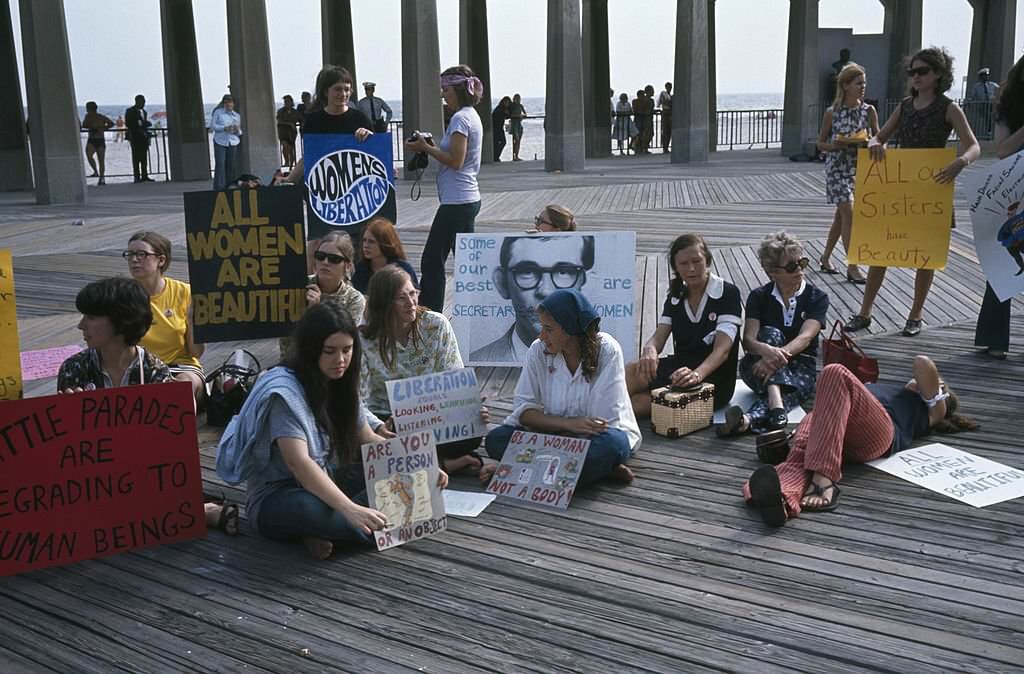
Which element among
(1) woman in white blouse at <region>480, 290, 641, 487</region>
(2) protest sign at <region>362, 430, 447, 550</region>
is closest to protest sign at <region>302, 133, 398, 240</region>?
(1) woman in white blouse at <region>480, 290, 641, 487</region>

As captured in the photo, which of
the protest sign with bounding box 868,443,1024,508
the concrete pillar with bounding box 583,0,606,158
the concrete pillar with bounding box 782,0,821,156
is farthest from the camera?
the concrete pillar with bounding box 583,0,606,158

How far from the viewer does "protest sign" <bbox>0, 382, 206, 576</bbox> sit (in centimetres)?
452

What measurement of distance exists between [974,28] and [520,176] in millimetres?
14661

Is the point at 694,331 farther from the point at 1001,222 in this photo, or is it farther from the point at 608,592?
the point at 608,592

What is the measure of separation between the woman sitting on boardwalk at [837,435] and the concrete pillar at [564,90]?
1746 centimetres

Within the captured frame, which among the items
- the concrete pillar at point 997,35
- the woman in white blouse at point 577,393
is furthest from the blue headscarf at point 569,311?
the concrete pillar at point 997,35

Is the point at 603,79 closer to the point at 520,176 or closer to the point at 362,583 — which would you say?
the point at 520,176

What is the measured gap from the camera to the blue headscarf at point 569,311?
17.6ft

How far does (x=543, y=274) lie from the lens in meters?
7.48

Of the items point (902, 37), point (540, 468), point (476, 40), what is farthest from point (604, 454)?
point (902, 37)

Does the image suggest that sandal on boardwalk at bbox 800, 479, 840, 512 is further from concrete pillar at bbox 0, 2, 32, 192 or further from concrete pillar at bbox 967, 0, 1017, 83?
concrete pillar at bbox 967, 0, 1017, 83

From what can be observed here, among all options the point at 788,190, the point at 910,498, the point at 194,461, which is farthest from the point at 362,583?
the point at 788,190

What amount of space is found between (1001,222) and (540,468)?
12.8 feet

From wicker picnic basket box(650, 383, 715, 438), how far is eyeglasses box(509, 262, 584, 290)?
1.39 metres
